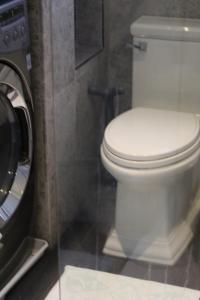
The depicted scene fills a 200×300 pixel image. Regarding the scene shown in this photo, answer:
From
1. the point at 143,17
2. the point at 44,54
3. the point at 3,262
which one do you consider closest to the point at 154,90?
the point at 143,17

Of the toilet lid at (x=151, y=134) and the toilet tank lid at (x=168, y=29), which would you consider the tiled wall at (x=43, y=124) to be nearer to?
the toilet lid at (x=151, y=134)

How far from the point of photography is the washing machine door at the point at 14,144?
1524 millimetres

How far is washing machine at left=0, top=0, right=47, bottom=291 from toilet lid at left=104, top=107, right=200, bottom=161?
0.32 metres

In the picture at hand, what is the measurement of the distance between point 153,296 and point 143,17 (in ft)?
3.61

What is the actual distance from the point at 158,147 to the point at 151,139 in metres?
0.06

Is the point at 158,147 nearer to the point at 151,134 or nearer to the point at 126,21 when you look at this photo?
the point at 151,134

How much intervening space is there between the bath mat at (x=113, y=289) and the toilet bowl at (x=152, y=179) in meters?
0.16

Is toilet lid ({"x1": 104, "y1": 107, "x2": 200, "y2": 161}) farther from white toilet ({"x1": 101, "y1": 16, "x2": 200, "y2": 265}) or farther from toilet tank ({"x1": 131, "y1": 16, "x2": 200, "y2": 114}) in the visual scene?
toilet tank ({"x1": 131, "y1": 16, "x2": 200, "y2": 114})

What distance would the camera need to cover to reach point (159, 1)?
81.7 inches

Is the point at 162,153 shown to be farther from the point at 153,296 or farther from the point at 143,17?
the point at 143,17

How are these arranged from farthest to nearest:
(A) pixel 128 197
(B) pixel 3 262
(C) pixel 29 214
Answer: (A) pixel 128 197 → (C) pixel 29 214 → (B) pixel 3 262

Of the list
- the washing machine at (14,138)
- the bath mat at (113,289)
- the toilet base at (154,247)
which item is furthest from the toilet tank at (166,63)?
the bath mat at (113,289)

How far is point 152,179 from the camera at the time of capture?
1.73 metres

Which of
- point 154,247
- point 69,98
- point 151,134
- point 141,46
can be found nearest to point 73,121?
point 69,98
